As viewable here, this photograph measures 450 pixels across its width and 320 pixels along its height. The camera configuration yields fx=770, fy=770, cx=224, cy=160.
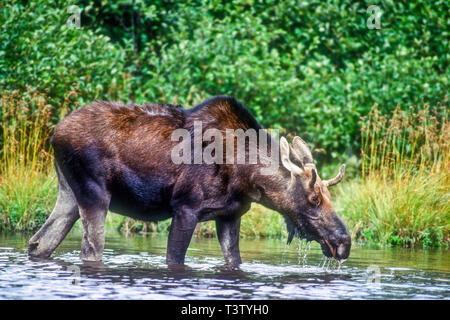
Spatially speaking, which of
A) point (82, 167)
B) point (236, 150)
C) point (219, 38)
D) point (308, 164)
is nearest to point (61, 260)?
point (82, 167)

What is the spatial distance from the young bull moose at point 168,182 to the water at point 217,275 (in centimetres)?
38

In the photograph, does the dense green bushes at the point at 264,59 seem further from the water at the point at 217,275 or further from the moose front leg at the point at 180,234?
the moose front leg at the point at 180,234

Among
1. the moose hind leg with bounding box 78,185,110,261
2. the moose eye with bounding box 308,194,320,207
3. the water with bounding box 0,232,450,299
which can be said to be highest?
the moose eye with bounding box 308,194,320,207

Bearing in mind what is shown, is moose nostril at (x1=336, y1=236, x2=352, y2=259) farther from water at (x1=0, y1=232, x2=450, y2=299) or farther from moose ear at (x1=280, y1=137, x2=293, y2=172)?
moose ear at (x1=280, y1=137, x2=293, y2=172)

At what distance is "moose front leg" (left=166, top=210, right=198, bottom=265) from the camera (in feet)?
29.0

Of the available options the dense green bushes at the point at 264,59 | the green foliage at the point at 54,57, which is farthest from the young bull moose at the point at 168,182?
the dense green bushes at the point at 264,59

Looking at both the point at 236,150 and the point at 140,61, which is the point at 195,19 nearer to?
Answer: the point at 140,61

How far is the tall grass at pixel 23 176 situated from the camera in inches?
507

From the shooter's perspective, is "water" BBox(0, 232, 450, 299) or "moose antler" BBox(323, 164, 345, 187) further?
"moose antler" BBox(323, 164, 345, 187)

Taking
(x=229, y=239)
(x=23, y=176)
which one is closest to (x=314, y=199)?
(x=229, y=239)

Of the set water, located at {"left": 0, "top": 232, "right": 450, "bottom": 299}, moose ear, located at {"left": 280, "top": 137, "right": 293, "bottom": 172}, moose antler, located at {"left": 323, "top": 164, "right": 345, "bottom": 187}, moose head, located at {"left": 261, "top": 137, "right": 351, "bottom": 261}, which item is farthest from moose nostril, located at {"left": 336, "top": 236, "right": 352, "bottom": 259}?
A: moose ear, located at {"left": 280, "top": 137, "right": 293, "bottom": 172}

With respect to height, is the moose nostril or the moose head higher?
the moose head

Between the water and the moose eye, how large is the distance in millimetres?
738

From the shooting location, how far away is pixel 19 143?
14023 mm
